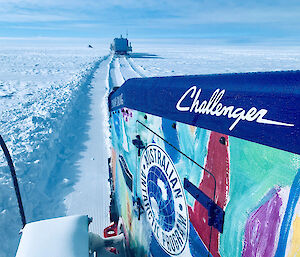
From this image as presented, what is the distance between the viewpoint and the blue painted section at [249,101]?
93 centimetres

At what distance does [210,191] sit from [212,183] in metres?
0.05

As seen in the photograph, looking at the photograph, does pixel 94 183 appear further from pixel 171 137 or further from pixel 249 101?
pixel 249 101

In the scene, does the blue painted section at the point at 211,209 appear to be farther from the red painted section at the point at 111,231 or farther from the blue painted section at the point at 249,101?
the red painted section at the point at 111,231

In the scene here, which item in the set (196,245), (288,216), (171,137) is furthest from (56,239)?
(288,216)

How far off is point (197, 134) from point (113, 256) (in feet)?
6.79

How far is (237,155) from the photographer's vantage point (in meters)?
1.13

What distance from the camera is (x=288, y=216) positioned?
925 mm

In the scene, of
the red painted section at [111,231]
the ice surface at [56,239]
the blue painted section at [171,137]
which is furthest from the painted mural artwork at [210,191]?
the red painted section at [111,231]

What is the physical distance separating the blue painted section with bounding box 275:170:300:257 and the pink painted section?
0.08ft

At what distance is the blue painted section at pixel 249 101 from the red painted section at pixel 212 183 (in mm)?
95

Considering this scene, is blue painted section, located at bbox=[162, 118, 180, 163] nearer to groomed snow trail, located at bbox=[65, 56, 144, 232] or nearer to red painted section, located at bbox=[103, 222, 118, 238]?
red painted section, located at bbox=[103, 222, 118, 238]

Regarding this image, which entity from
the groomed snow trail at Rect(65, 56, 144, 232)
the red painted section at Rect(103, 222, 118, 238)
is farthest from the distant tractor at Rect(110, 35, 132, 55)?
the red painted section at Rect(103, 222, 118, 238)

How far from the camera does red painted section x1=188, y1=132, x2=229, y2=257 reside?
1.21 metres

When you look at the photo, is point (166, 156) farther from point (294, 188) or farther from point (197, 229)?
point (294, 188)
